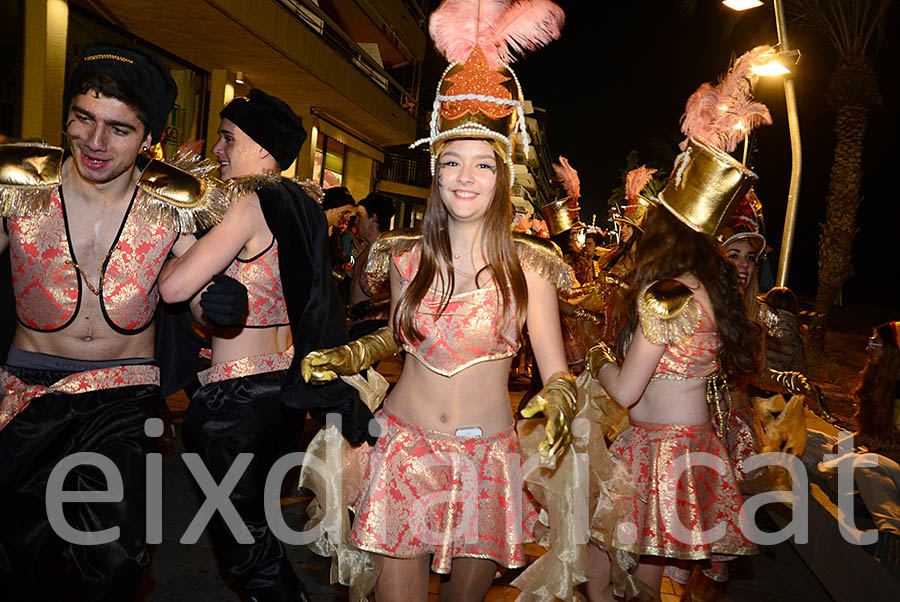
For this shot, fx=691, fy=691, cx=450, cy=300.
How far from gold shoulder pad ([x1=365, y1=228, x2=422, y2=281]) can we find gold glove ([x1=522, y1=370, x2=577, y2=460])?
0.91m

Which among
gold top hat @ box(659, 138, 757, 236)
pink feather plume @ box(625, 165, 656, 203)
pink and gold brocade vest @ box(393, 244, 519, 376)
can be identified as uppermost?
pink feather plume @ box(625, 165, 656, 203)

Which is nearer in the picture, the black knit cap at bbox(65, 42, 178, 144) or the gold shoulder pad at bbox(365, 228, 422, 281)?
the black knit cap at bbox(65, 42, 178, 144)

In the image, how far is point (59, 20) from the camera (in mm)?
8742

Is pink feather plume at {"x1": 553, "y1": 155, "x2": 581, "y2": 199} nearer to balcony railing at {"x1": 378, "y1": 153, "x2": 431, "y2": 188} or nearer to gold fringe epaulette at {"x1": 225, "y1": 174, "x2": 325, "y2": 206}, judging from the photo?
gold fringe epaulette at {"x1": 225, "y1": 174, "x2": 325, "y2": 206}

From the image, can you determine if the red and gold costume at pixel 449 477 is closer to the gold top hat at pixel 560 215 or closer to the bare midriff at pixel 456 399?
the bare midriff at pixel 456 399

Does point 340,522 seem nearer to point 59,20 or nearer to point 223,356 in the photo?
point 223,356

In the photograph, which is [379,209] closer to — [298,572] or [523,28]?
[298,572]

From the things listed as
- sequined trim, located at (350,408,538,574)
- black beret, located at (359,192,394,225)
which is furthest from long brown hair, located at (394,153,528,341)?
black beret, located at (359,192,394,225)

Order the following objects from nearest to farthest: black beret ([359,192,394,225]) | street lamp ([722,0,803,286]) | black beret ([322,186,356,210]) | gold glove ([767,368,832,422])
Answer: gold glove ([767,368,832,422]), black beret ([359,192,394,225]), black beret ([322,186,356,210]), street lamp ([722,0,803,286])

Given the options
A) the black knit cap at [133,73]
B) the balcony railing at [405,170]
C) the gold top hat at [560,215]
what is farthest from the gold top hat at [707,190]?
the balcony railing at [405,170]

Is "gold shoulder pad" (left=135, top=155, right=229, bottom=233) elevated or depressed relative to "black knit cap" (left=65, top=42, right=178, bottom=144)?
depressed

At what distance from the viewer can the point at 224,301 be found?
2.62 metres

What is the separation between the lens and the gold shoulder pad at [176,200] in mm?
2912

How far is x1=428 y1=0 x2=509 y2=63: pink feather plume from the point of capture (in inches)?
114
